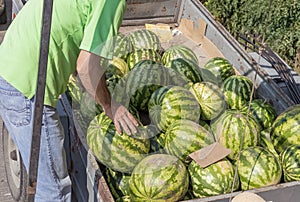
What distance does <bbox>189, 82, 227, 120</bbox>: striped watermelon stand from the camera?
10.7 ft

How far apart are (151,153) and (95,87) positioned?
0.62 metres

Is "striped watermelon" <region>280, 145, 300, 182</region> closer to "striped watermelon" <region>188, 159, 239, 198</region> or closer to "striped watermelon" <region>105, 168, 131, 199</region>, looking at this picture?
"striped watermelon" <region>188, 159, 239, 198</region>

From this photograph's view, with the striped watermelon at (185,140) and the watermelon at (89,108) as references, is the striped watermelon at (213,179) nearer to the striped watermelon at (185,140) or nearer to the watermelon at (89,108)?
the striped watermelon at (185,140)

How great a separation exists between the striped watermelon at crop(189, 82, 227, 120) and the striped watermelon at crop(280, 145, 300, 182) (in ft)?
1.69

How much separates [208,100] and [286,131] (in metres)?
0.51

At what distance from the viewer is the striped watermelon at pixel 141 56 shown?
367 centimetres

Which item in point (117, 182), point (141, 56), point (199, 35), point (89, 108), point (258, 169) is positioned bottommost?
point (117, 182)

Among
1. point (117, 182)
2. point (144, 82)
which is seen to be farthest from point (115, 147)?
point (144, 82)

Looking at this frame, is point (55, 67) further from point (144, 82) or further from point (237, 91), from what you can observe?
point (237, 91)

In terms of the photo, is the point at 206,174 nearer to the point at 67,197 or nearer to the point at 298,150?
the point at 298,150

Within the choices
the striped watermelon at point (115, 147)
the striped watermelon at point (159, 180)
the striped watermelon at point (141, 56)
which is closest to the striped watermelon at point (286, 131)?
the striped watermelon at point (159, 180)

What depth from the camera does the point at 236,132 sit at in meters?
3.02

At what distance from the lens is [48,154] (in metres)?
2.66

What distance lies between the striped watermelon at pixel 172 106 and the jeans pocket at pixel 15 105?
0.85 metres
